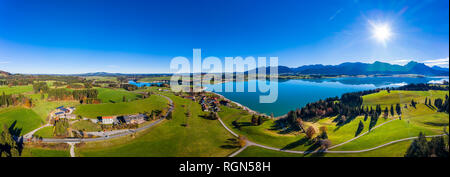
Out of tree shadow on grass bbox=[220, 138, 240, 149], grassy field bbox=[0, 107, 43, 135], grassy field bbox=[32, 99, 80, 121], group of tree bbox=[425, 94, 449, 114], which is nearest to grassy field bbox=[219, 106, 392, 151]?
tree shadow on grass bbox=[220, 138, 240, 149]

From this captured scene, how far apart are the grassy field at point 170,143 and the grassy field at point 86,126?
467 centimetres

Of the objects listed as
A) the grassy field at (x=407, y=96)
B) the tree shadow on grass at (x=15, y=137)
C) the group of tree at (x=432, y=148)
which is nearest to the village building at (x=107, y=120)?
the tree shadow on grass at (x=15, y=137)

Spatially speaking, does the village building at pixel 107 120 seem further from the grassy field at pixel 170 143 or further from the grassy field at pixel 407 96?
Result: the grassy field at pixel 407 96

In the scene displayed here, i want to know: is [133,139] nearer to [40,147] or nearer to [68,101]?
[40,147]

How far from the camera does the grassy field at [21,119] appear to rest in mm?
20659

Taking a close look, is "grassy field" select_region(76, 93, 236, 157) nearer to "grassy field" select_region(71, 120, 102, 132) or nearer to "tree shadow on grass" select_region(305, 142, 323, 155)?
"grassy field" select_region(71, 120, 102, 132)

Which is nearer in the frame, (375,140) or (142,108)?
(375,140)

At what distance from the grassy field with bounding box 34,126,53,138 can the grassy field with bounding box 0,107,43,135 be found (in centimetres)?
198

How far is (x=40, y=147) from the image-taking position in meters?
16.9
